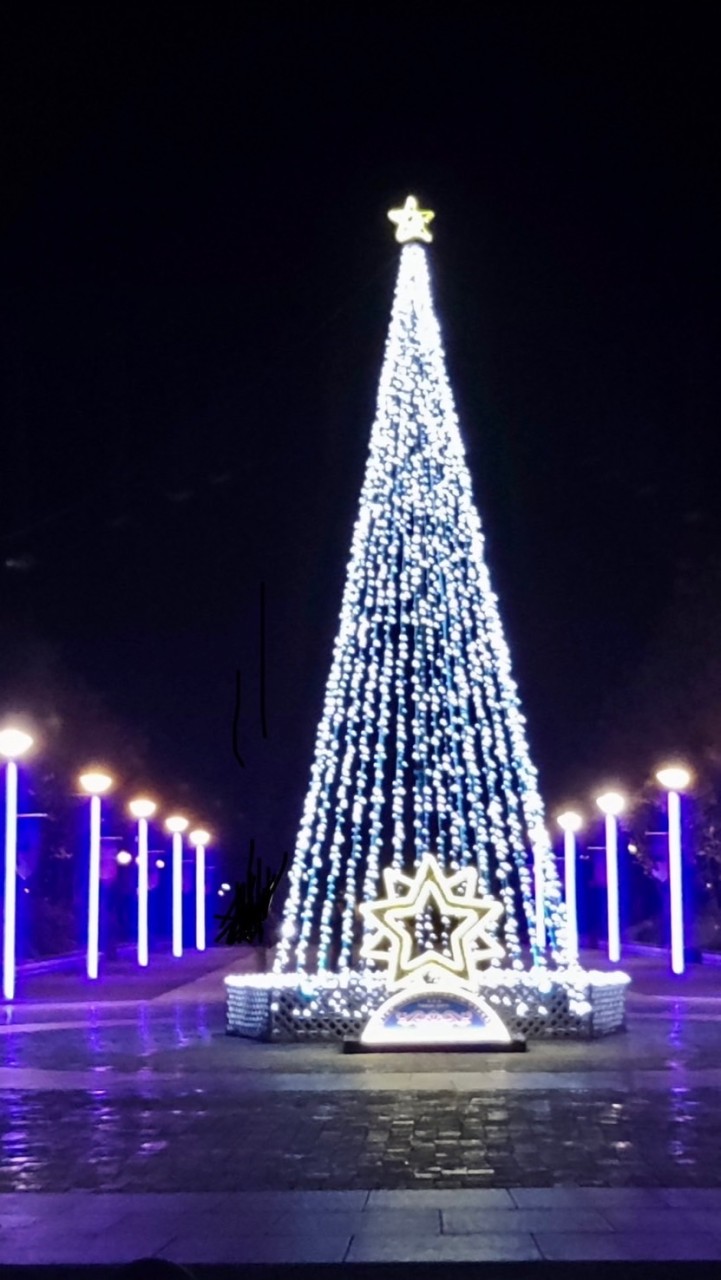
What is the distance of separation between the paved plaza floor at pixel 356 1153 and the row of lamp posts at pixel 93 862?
22.4ft

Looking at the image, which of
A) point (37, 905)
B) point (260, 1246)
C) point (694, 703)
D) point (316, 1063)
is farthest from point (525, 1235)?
point (37, 905)

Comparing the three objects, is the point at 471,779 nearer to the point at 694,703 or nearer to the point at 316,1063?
the point at 316,1063

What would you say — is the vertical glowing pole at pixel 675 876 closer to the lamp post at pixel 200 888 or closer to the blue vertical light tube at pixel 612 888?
the blue vertical light tube at pixel 612 888

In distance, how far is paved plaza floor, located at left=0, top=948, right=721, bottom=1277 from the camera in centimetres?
862

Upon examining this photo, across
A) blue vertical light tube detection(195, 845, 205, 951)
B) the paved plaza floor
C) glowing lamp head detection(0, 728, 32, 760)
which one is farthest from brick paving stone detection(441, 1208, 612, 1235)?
blue vertical light tube detection(195, 845, 205, 951)

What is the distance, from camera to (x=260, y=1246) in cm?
854

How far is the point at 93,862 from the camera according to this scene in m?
36.7

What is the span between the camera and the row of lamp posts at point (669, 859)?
3142 cm

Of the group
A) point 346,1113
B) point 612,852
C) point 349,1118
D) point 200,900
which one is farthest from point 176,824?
point 349,1118

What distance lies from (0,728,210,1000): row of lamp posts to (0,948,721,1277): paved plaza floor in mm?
6837

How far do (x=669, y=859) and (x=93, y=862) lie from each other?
463 inches

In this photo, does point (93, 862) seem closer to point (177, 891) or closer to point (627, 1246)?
point (177, 891)

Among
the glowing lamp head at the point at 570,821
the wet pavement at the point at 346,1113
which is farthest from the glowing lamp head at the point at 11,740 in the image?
the glowing lamp head at the point at 570,821

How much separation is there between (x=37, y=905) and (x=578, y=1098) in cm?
3548
